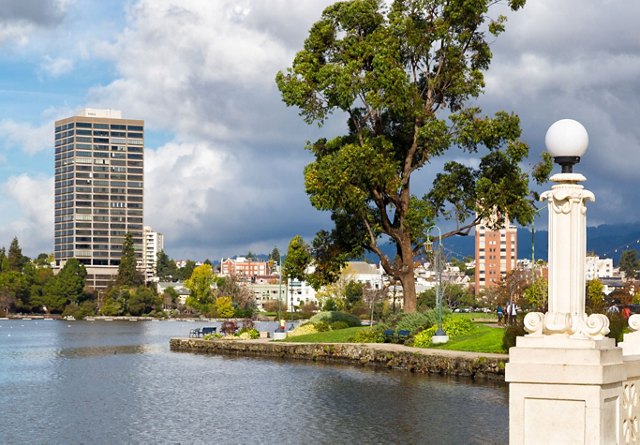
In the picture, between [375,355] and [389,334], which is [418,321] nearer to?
[389,334]

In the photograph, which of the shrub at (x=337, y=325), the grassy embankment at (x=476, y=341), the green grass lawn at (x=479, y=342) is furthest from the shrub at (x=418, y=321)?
the shrub at (x=337, y=325)

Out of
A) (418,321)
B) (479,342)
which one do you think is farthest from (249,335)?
(479,342)

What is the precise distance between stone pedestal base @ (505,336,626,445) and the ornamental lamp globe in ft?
6.49

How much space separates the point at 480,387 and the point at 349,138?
60.8 ft

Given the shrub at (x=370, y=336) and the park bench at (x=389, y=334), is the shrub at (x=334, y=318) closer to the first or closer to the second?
the shrub at (x=370, y=336)

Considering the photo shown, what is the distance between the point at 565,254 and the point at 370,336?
36.1 m

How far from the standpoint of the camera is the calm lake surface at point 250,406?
23.8 meters

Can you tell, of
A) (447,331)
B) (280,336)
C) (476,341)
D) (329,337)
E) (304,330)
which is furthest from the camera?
(304,330)

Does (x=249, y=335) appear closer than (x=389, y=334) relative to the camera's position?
No

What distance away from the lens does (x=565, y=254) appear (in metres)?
10.6

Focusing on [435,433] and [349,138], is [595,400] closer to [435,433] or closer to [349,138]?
[435,433]

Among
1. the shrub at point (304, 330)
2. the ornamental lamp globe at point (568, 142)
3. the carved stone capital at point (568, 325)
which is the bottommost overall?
the shrub at point (304, 330)

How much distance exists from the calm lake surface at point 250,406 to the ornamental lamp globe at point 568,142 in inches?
476

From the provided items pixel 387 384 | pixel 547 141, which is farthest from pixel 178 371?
pixel 547 141
